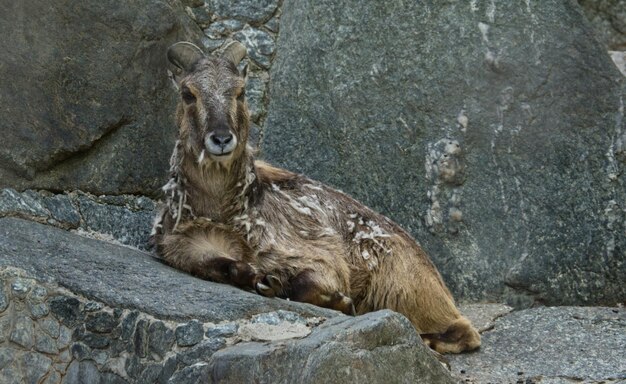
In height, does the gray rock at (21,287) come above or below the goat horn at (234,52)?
below

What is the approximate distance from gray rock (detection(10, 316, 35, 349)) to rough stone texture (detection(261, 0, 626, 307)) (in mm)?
2830

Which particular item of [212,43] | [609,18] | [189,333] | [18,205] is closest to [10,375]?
[189,333]

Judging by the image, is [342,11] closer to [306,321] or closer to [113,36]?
[113,36]

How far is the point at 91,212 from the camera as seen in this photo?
322 inches

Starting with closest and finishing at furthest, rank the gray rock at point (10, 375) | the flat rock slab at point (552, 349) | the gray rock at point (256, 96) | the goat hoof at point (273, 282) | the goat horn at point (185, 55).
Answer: the gray rock at point (10, 375), the goat hoof at point (273, 282), the flat rock slab at point (552, 349), the goat horn at point (185, 55), the gray rock at point (256, 96)

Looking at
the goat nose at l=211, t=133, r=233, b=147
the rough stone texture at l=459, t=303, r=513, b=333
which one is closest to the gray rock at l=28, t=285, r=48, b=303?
the goat nose at l=211, t=133, r=233, b=147

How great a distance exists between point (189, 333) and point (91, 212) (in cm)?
209

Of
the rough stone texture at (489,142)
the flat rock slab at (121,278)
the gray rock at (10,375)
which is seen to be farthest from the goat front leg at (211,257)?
the rough stone texture at (489,142)

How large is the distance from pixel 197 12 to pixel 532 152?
2827 mm

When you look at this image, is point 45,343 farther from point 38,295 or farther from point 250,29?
point 250,29

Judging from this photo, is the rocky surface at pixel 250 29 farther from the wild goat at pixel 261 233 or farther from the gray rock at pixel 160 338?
the gray rock at pixel 160 338

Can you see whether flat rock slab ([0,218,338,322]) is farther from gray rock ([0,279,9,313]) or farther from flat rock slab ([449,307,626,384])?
flat rock slab ([449,307,626,384])

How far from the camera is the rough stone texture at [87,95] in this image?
7.88m

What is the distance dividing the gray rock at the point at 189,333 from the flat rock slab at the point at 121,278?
0.16ft
